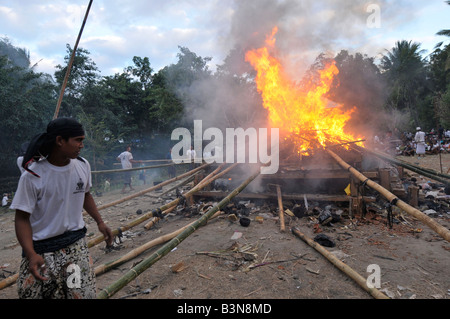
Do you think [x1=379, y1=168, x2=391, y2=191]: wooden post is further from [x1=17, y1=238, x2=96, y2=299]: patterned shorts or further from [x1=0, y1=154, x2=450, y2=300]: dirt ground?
[x1=17, y1=238, x2=96, y2=299]: patterned shorts

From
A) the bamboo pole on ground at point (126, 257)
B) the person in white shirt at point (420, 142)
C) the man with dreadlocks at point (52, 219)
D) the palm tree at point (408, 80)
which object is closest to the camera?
the man with dreadlocks at point (52, 219)

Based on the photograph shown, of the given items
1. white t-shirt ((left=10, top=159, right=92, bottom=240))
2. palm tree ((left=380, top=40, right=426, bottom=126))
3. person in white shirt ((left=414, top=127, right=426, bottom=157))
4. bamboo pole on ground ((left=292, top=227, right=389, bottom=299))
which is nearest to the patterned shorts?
white t-shirt ((left=10, top=159, right=92, bottom=240))

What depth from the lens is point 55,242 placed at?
1.97 metres

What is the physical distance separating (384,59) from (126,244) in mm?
45838

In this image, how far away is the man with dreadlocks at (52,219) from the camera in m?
1.84

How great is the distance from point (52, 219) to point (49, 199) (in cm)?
17

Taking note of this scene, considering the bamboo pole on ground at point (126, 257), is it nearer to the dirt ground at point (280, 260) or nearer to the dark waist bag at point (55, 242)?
the dirt ground at point (280, 260)

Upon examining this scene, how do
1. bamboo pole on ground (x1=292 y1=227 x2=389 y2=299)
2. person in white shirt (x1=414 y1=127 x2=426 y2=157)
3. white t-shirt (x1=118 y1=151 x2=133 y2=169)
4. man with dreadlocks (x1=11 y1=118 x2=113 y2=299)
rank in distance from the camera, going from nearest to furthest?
man with dreadlocks (x1=11 y1=118 x2=113 y2=299) → bamboo pole on ground (x1=292 y1=227 x2=389 y2=299) → white t-shirt (x1=118 y1=151 x2=133 y2=169) → person in white shirt (x1=414 y1=127 x2=426 y2=157)

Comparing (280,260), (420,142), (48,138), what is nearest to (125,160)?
(280,260)

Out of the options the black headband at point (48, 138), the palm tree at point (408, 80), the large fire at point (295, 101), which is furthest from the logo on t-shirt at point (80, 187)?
the palm tree at point (408, 80)

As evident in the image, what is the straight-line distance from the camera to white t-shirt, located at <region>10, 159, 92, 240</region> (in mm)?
1844

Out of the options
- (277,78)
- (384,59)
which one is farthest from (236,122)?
(384,59)

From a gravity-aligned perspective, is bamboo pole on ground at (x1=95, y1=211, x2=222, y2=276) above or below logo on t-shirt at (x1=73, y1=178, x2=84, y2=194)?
below

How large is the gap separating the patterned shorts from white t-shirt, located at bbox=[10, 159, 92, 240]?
0.61 feet
